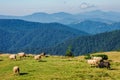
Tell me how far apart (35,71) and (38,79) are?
24.2ft

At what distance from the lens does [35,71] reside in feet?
171

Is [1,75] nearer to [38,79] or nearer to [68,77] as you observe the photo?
[38,79]

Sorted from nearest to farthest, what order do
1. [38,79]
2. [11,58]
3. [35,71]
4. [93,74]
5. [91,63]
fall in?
1. [38,79]
2. [93,74]
3. [35,71]
4. [91,63]
5. [11,58]

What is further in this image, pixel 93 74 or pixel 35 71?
pixel 35 71

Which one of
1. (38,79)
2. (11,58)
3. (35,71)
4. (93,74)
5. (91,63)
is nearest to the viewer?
(38,79)

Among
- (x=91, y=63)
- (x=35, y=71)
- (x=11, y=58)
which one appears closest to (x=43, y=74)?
(x=35, y=71)

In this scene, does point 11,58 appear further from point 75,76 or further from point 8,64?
point 75,76

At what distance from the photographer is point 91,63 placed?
5719 cm

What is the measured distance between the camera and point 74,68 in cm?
5525

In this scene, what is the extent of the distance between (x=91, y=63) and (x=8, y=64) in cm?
1780

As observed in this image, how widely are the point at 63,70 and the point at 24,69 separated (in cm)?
767

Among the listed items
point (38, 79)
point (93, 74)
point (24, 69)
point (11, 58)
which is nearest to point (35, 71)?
point (24, 69)

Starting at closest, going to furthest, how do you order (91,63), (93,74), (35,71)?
(93,74) → (35,71) → (91,63)

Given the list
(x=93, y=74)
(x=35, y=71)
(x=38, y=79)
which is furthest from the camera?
(x=35, y=71)
